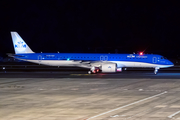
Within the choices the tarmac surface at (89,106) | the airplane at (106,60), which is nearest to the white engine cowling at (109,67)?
the airplane at (106,60)

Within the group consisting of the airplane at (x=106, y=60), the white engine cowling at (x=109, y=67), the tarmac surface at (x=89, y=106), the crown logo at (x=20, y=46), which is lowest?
the tarmac surface at (x=89, y=106)

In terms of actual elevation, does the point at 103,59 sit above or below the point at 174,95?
above

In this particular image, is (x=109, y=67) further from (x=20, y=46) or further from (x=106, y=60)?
(x=20, y=46)

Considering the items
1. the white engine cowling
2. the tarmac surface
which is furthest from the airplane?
the tarmac surface

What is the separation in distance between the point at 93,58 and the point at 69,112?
38.6 meters

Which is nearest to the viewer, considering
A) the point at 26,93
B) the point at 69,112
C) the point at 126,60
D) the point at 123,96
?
the point at 69,112

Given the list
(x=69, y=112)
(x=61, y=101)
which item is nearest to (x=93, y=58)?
(x=61, y=101)

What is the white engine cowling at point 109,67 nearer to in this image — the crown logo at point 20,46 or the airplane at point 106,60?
the airplane at point 106,60

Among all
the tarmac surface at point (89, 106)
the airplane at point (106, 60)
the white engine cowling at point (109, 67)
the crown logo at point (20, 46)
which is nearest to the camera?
the tarmac surface at point (89, 106)

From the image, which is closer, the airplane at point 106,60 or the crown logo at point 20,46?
the airplane at point 106,60

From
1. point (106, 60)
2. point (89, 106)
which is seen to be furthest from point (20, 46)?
point (89, 106)

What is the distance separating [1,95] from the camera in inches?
993

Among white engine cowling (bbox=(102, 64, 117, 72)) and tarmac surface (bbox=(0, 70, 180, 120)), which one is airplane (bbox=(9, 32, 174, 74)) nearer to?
white engine cowling (bbox=(102, 64, 117, 72))

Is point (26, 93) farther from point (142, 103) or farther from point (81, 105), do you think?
point (142, 103)
